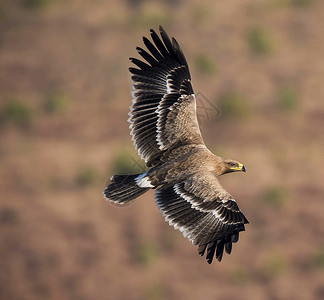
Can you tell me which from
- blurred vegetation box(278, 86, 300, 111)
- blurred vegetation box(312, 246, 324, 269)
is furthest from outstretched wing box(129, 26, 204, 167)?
blurred vegetation box(278, 86, 300, 111)

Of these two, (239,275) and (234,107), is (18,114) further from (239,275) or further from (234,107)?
(239,275)

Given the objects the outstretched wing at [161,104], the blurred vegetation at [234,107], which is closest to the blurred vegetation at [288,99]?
the blurred vegetation at [234,107]

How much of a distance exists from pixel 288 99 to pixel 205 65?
4334 mm

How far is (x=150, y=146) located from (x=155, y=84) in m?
1.01

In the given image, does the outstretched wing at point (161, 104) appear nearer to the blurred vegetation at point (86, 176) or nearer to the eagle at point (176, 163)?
the eagle at point (176, 163)

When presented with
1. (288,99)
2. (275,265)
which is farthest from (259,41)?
(275,265)

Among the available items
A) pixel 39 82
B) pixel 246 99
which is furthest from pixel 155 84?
pixel 39 82

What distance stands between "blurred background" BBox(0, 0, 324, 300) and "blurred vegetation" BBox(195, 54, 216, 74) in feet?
0.31

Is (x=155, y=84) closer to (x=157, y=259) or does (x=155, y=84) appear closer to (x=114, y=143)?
(x=157, y=259)

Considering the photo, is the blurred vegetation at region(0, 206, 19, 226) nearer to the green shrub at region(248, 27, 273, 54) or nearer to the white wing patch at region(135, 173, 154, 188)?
the green shrub at region(248, 27, 273, 54)

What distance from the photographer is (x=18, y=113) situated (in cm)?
3022

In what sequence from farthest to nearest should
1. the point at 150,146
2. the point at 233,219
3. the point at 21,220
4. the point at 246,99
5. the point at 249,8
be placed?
the point at 249,8
the point at 246,99
the point at 21,220
the point at 150,146
the point at 233,219

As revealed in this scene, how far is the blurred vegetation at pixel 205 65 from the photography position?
30906 mm

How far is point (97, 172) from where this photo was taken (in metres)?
27.6
